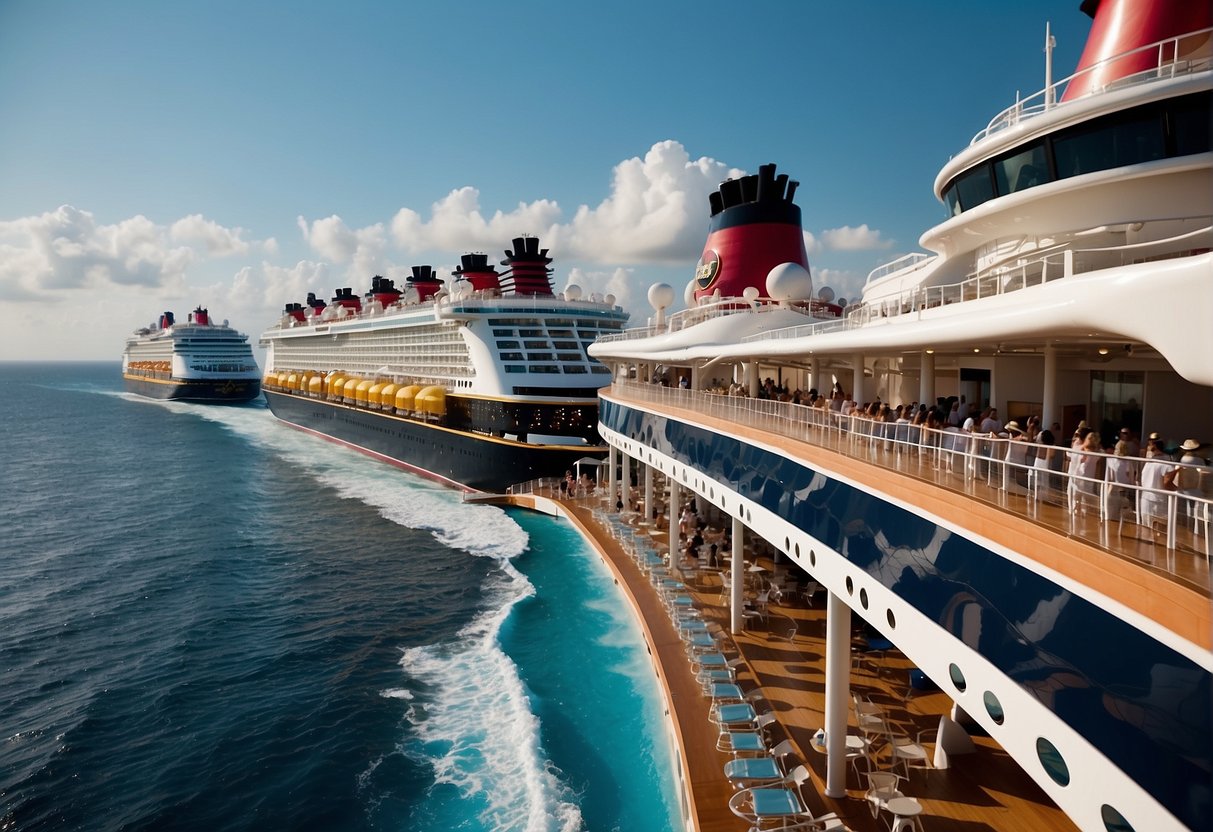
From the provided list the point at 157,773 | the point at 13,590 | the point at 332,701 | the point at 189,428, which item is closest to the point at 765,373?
the point at 332,701

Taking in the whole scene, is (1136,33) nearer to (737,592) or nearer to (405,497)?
(737,592)

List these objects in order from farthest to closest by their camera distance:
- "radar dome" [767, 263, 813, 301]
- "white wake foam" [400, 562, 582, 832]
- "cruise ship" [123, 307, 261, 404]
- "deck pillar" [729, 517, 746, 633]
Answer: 1. "cruise ship" [123, 307, 261, 404]
2. "radar dome" [767, 263, 813, 301]
3. "deck pillar" [729, 517, 746, 633]
4. "white wake foam" [400, 562, 582, 832]

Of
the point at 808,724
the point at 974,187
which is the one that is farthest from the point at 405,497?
the point at 974,187

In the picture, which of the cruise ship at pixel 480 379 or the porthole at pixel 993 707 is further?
the cruise ship at pixel 480 379

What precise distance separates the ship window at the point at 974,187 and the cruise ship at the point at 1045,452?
42mm

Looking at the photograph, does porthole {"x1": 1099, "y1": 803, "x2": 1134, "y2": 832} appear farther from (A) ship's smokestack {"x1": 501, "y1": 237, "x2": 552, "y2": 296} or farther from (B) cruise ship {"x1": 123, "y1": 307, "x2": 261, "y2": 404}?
(B) cruise ship {"x1": 123, "y1": 307, "x2": 261, "y2": 404}

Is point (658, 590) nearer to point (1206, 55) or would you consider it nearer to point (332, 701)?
point (332, 701)

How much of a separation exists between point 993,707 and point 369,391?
38.1 meters

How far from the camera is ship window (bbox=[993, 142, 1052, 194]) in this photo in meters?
9.78

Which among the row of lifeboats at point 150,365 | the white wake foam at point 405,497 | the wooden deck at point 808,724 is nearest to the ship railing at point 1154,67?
the wooden deck at point 808,724

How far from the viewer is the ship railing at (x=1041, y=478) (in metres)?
4.48

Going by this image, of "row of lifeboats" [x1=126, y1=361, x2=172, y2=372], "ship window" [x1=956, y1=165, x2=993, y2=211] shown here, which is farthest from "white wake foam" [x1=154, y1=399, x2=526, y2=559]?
"row of lifeboats" [x1=126, y1=361, x2=172, y2=372]

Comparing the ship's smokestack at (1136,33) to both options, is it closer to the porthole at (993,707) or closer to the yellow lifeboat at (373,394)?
the porthole at (993,707)

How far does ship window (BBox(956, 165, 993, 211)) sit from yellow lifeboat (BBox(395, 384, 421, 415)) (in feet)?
90.9
